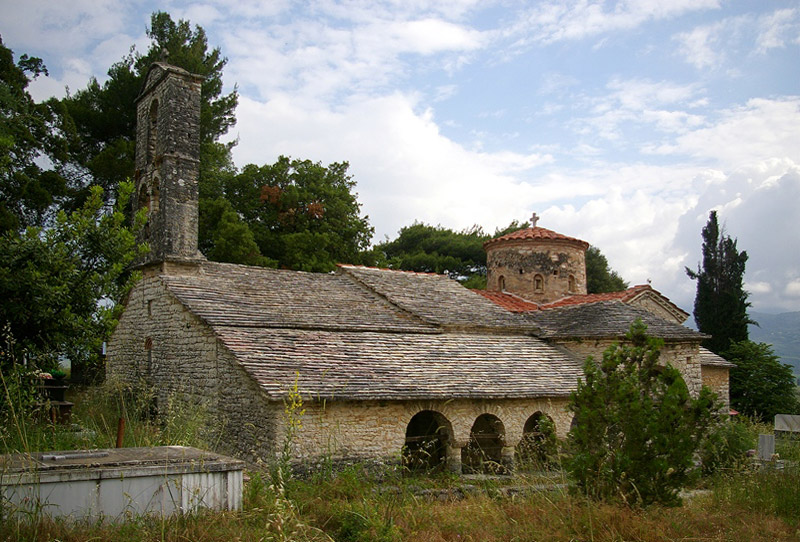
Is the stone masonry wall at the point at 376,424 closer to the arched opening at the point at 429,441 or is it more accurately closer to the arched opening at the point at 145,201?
the arched opening at the point at 429,441

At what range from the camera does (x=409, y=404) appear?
36.9 feet

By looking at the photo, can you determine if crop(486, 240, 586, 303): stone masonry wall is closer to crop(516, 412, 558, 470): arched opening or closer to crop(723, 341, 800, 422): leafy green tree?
crop(723, 341, 800, 422): leafy green tree

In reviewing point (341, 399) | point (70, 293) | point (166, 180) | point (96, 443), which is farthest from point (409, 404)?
point (166, 180)

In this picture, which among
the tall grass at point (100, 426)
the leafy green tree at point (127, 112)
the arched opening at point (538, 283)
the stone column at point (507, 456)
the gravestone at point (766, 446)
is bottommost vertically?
the stone column at point (507, 456)

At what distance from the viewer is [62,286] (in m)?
7.08

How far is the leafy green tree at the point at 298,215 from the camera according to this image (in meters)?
23.8

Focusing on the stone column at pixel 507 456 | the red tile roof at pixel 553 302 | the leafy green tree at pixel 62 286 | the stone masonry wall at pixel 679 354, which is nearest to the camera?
the leafy green tree at pixel 62 286

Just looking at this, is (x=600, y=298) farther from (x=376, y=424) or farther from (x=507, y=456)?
(x=376, y=424)

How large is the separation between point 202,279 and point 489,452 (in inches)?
281

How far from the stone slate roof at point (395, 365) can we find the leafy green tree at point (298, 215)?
1031cm

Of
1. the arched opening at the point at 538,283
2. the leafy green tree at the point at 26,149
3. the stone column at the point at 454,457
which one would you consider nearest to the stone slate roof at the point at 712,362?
the arched opening at the point at 538,283

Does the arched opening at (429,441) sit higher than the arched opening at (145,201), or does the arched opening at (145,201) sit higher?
the arched opening at (145,201)

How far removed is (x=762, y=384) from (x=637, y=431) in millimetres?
18500

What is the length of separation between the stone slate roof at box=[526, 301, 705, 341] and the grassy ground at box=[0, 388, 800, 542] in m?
6.27
